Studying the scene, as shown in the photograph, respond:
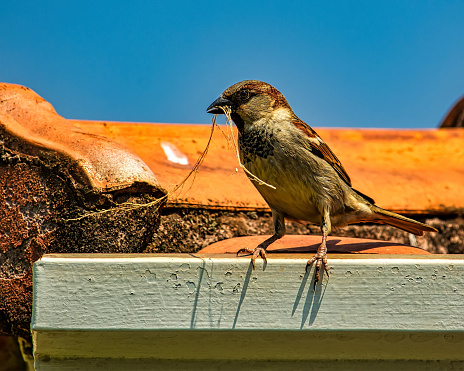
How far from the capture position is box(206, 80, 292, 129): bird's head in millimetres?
2646

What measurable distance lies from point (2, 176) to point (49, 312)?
72 centimetres

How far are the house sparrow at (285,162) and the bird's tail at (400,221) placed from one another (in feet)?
0.03

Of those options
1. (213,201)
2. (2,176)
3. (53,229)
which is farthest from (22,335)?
(213,201)

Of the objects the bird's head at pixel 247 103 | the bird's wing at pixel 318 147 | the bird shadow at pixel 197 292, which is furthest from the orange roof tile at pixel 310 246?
the bird shadow at pixel 197 292

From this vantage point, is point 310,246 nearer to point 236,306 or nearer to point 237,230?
point 237,230

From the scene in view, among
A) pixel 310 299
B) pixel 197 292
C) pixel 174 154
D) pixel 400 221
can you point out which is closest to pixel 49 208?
pixel 197 292

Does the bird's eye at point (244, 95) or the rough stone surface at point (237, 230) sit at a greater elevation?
the bird's eye at point (244, 95)

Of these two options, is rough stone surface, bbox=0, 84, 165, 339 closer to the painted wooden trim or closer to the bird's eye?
the painted wooden trim

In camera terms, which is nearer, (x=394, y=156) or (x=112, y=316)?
(x=112, y=316)

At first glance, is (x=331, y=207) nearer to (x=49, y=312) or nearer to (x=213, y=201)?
(x=213, y=201)

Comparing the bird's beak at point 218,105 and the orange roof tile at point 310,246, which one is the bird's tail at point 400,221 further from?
the bird's beak at point 218,105

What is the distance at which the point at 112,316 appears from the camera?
1.65 m

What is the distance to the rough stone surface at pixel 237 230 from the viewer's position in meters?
2.52

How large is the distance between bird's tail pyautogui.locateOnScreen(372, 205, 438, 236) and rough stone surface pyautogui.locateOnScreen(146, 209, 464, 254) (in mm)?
205
